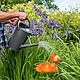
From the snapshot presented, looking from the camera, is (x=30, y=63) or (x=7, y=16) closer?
(x=7, y=16)

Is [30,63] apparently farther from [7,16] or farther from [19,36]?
[7,16]

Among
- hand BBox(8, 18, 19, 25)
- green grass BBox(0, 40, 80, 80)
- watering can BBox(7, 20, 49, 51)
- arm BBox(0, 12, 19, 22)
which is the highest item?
arm BBox(0, 12, 19, 22)

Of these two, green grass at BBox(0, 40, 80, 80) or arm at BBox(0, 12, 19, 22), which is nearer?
arm at BBox(0, 12, 19, 22)

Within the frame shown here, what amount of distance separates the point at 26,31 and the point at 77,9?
3.49m

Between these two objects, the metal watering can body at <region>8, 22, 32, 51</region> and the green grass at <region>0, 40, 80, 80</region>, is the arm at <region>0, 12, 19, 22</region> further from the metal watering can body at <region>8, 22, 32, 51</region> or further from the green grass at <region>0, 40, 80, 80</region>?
the green grass at <region>0, 40, 80, 80</region>

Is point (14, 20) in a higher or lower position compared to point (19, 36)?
higher

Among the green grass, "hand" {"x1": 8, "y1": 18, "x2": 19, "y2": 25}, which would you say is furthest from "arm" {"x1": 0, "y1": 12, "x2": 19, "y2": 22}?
the green grass

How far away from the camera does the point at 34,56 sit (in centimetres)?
341

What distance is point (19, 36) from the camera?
3.08 metres

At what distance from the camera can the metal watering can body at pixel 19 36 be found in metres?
3.05

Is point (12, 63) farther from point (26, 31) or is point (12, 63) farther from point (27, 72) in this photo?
point (26, 31)

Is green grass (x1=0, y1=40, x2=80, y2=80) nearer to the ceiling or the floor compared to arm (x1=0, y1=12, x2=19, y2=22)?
nearer to the floor

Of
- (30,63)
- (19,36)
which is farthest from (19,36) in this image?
(30,63)

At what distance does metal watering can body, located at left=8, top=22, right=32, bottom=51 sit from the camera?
3051mm
